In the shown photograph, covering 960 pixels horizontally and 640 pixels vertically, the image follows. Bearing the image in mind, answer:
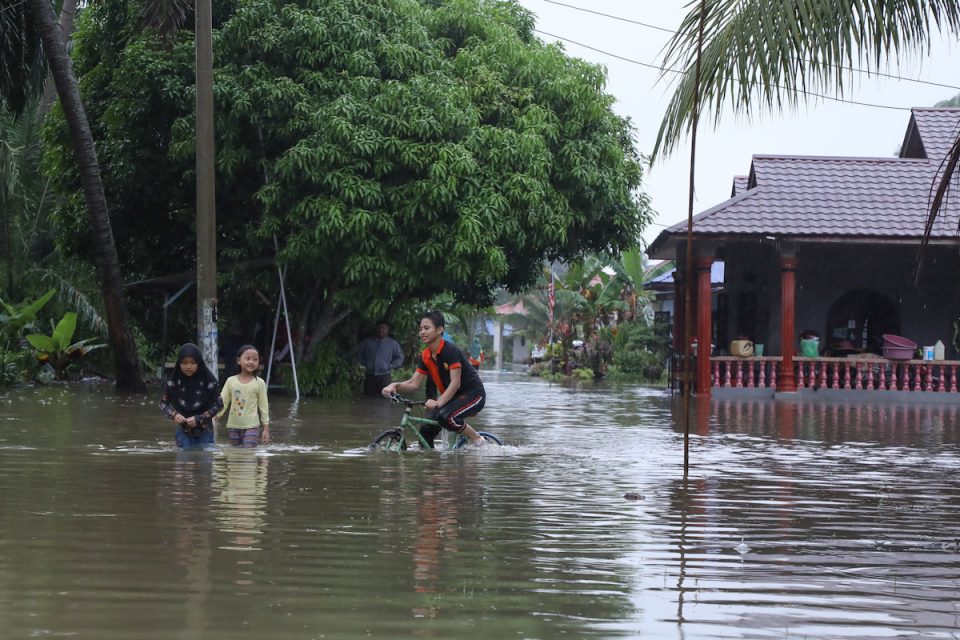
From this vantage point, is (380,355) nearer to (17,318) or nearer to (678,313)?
(17,318)

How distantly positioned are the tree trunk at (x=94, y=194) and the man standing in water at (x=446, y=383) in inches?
467

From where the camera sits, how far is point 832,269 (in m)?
29.1

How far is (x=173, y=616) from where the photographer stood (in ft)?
16.6

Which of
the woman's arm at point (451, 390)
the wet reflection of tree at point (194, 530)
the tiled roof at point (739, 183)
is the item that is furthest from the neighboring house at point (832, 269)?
the wet reflection of tree at point (194, 530)

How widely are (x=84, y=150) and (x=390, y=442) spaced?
1215 centimetres

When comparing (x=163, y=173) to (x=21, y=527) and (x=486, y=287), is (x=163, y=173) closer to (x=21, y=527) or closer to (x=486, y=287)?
(x=486, y=287)

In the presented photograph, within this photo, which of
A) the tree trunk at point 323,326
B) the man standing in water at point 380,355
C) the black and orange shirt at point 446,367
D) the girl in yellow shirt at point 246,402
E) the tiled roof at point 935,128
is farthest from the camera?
the tiled roof at point 935,128

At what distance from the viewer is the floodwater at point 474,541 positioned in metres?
5.12

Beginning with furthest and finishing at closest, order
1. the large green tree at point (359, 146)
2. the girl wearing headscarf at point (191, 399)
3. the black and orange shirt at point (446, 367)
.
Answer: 1. the large green tree at point (359, 146)
2. the black and orange shirt at point (446, 367)
3. the girl wearing headscarf at point (191, 399)

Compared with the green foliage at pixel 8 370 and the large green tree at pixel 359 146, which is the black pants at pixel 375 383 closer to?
the large green tree at pixel 359 146

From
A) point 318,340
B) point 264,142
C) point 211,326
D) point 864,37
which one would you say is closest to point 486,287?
point 318,340

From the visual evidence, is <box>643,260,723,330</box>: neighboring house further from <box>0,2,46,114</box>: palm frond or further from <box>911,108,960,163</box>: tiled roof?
<box>0,2,46,114</box>: palm frond

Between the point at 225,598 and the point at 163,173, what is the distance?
2052 centimetres

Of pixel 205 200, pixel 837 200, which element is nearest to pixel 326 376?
pixel 205 200
